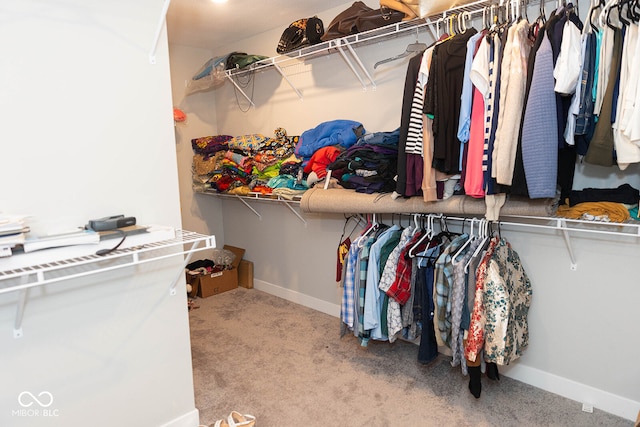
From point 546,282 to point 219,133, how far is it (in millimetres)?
3149

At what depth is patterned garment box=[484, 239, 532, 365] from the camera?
1876 millimetres

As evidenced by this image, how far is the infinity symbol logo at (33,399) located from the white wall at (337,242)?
201cm

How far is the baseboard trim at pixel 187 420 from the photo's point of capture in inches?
71.9

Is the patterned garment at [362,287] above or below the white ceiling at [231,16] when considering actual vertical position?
below

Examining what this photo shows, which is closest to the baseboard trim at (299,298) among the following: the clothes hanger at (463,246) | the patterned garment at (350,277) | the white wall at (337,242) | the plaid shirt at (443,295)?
the white wall at (337,242)

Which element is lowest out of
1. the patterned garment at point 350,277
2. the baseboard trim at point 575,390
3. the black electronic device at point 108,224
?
the baseboard trim at point 575,390

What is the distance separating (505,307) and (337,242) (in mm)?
1448

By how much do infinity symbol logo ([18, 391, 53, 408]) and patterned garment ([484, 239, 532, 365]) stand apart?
1819 mm

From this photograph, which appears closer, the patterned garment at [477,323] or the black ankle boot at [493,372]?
the patterned garment at [477,323]

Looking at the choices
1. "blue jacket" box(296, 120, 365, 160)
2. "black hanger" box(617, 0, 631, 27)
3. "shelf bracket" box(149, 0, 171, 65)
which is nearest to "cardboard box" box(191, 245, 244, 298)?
"blue jacket" box(296, 120, 365, 160)

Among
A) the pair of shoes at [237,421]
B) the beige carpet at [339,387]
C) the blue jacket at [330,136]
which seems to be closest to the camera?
the pair of shoes at [237,421]

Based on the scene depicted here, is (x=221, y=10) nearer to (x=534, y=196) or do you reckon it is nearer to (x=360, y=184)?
(x=360, y=184)

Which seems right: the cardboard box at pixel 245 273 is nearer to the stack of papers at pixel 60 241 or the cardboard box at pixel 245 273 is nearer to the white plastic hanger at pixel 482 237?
the white plastic hanger at pixel 482 237

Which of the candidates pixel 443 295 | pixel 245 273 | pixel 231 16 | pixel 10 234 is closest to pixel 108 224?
pixel 10 234
